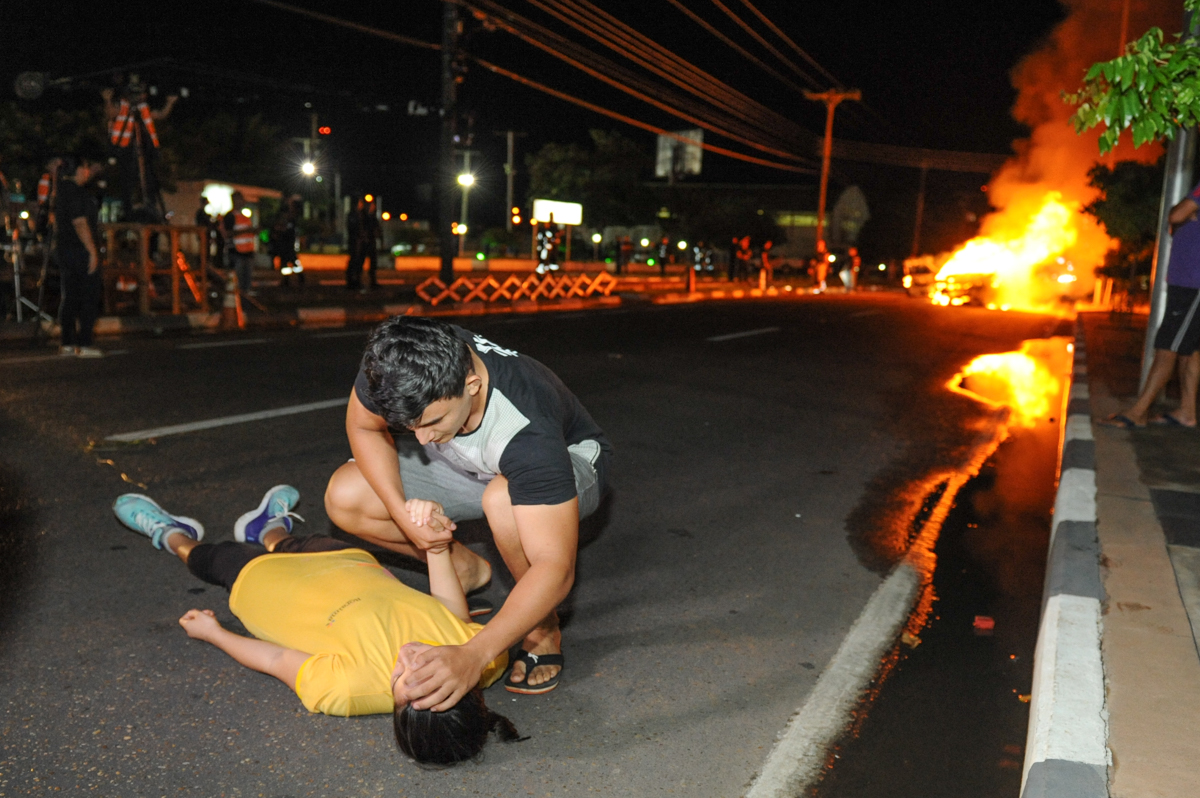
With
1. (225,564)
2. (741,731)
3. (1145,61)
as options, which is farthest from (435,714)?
(1145,61)

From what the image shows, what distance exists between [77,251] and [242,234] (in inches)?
277

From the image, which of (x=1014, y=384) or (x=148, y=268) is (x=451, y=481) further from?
(x=148, y=268)

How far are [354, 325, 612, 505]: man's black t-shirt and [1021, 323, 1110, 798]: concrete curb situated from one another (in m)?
1.57

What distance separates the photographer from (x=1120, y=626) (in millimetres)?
3734

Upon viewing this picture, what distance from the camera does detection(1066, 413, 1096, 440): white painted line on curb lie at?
7469mm

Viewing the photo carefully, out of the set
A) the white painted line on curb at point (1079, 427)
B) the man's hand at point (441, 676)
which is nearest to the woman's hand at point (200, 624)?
the man's hand at point (441, 676)

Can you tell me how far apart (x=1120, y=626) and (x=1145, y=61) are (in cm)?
205

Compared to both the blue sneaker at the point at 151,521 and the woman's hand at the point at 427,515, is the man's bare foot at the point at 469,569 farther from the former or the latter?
the blue sneaker at the point at 151,521

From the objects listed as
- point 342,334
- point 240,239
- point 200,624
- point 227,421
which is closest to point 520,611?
point 200,624

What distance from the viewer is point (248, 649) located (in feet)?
11.0

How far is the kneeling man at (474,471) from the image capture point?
8.95 ft

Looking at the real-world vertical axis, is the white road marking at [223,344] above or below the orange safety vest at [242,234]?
below

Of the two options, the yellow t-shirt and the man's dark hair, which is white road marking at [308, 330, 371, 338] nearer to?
the yellow t-shirt

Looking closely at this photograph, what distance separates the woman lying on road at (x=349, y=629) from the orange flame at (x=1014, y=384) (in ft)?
23.8
